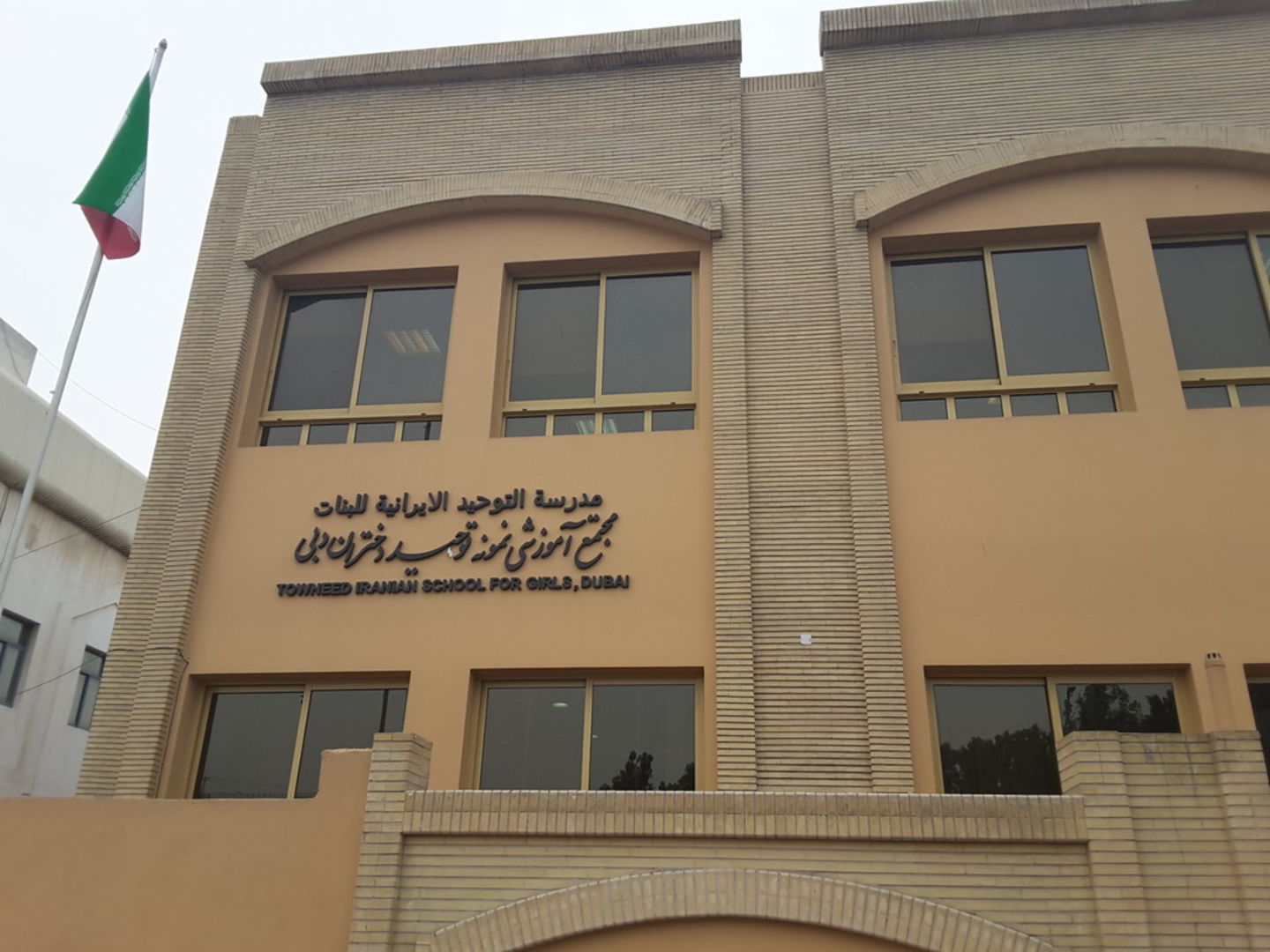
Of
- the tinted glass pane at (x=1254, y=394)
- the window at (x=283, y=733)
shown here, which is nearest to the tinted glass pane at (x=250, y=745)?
the window at (x=283, y=733)

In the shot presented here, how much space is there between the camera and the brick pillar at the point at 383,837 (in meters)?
6.48

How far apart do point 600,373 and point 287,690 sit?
4292 millimetres

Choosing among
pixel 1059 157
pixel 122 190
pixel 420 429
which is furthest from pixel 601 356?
pixel 122 190

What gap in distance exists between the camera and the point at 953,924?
603 centimetres

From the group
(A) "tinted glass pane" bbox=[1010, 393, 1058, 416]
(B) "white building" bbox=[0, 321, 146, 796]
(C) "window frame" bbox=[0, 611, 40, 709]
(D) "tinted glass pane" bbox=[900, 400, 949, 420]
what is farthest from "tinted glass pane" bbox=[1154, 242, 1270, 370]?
(C) "window frame" bbox=[0, 611, 40, 709]

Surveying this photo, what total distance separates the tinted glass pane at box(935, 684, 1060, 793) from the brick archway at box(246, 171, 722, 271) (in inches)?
204

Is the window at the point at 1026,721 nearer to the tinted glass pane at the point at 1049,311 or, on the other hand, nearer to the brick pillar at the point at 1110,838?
the brick pillar at the point at 1110,838

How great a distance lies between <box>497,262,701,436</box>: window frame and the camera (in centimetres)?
1077

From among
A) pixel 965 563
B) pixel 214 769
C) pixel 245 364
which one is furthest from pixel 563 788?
pixel 245 364

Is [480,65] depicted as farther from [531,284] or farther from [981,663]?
[981,663]

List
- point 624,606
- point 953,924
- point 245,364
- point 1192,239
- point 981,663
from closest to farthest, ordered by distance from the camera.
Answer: point 953,924
point 981,663
point 624,606
point 1192,239
point 245,364

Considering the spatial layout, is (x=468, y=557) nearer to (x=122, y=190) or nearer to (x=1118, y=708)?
(x=122, y=190)

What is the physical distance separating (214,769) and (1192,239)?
421 inches

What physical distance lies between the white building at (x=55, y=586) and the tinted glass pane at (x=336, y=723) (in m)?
10.4
